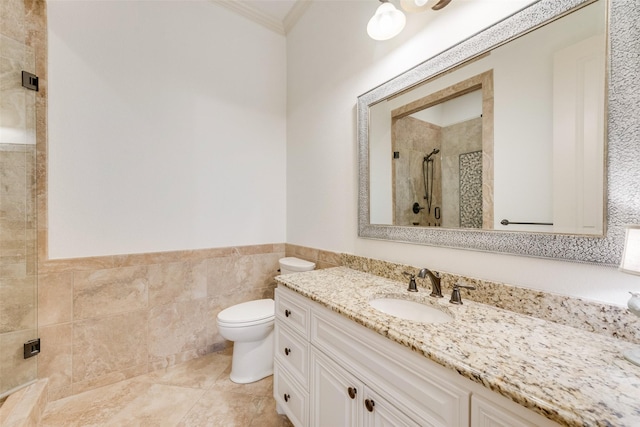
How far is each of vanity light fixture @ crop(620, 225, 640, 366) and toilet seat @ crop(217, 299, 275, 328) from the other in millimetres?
1657

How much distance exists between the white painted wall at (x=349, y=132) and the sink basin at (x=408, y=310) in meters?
0.24

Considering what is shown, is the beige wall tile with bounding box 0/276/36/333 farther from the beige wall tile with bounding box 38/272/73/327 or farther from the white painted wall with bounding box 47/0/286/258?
the white painted wall with bounding box 47/0/286/258

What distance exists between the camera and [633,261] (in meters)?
0.61

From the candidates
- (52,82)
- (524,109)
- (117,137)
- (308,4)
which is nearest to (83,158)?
(117,137)

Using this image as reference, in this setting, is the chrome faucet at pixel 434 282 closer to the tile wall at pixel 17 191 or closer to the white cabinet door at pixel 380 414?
the white cabinet door at pixel 380 414

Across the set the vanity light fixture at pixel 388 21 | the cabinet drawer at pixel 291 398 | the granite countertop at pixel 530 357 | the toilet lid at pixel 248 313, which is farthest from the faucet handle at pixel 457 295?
the vanity light fixture at pixel 388 21

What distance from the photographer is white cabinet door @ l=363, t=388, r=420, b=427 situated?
0.77 metres

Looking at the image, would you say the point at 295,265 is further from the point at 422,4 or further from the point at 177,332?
the point at 422,4

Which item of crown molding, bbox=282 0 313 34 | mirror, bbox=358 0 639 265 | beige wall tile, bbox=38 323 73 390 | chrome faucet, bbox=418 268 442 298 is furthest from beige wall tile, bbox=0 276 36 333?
crown molding, bbox=282 0 313 34

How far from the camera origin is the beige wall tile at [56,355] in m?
1.53

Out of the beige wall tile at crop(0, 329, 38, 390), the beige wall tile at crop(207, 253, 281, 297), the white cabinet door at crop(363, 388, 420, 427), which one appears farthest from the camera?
the beige wall tile at crop(207, 253, 281, 297)

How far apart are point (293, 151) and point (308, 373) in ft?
6.03

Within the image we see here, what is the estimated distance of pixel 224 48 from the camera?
2.19 meters

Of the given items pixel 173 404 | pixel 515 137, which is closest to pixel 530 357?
pixel 515 137
